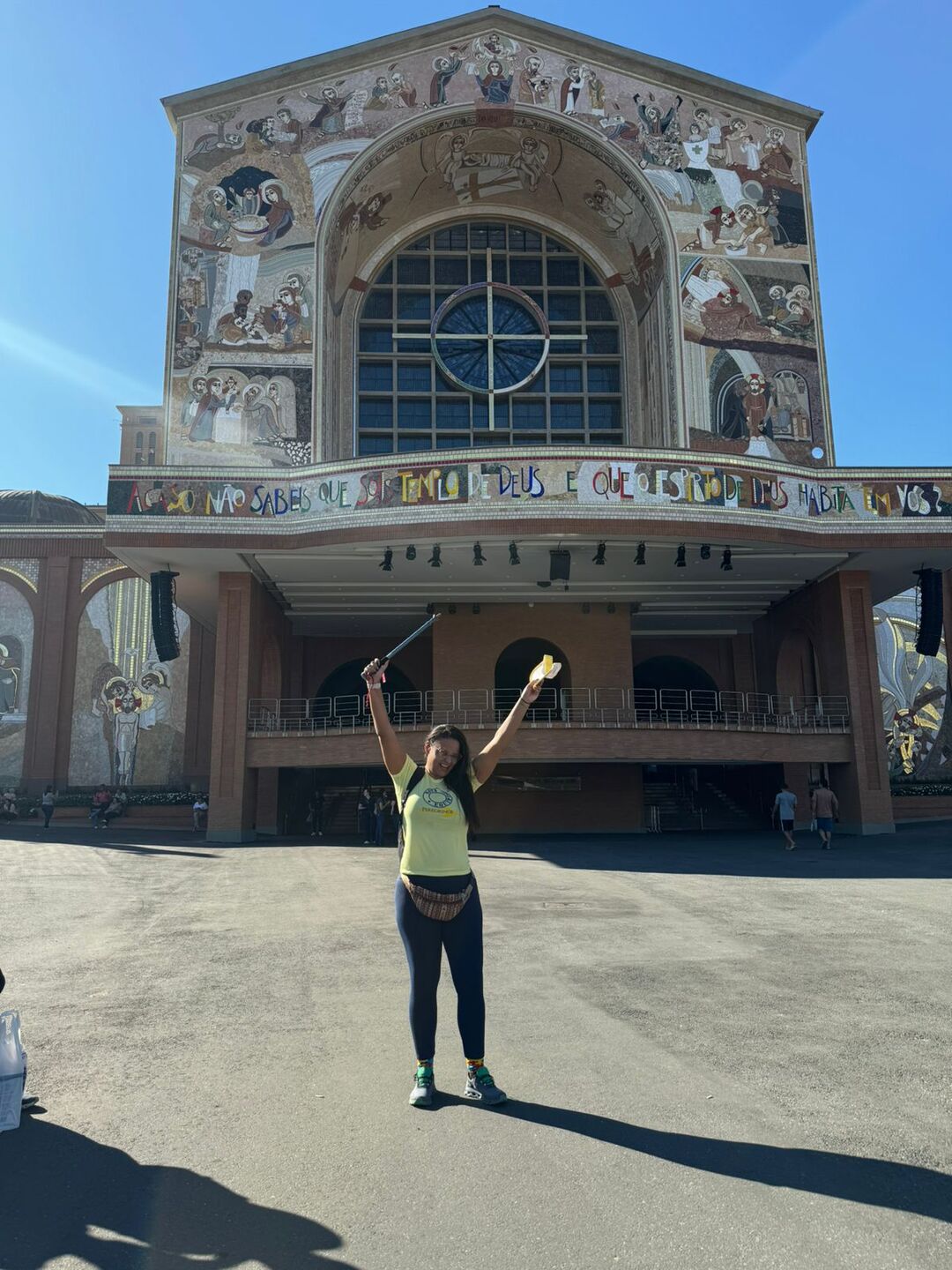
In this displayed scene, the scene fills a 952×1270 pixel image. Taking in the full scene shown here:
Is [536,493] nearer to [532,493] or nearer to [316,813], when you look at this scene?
[532,493]

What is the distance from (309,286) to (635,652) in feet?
56.5

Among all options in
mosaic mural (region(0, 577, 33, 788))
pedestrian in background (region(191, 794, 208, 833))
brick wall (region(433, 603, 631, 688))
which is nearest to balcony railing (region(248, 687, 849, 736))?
brick wall (region(433, 603, 631, 688))

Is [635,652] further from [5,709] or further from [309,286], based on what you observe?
[5,709]

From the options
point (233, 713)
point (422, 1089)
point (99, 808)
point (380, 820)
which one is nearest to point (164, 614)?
point (233, 713)

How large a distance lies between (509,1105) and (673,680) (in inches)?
1326

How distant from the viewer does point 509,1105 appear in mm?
4480

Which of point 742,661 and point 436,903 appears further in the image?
point 742,661

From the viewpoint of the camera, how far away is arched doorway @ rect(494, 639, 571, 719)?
30406 millimetres

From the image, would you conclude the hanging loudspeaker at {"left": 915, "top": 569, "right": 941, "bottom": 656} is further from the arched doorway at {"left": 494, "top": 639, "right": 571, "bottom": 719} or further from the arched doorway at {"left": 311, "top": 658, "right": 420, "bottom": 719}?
the arched doorway at {"left": 311, "top": 658, "right": 420, "bottom": 719}

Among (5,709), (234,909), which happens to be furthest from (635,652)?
(234,909)

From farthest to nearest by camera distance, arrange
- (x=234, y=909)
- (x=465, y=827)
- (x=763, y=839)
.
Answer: (x=763, y=839) → (x=234, y=909) → (x=465, y=827)

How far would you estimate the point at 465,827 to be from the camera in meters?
4.86

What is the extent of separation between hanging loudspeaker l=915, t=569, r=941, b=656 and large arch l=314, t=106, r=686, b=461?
796 centimetres

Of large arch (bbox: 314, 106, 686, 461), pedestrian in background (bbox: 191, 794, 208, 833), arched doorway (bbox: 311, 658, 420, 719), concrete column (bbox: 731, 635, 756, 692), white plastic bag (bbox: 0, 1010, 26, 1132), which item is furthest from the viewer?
arched doorway (bbox: 311, 658, 420, 719)
